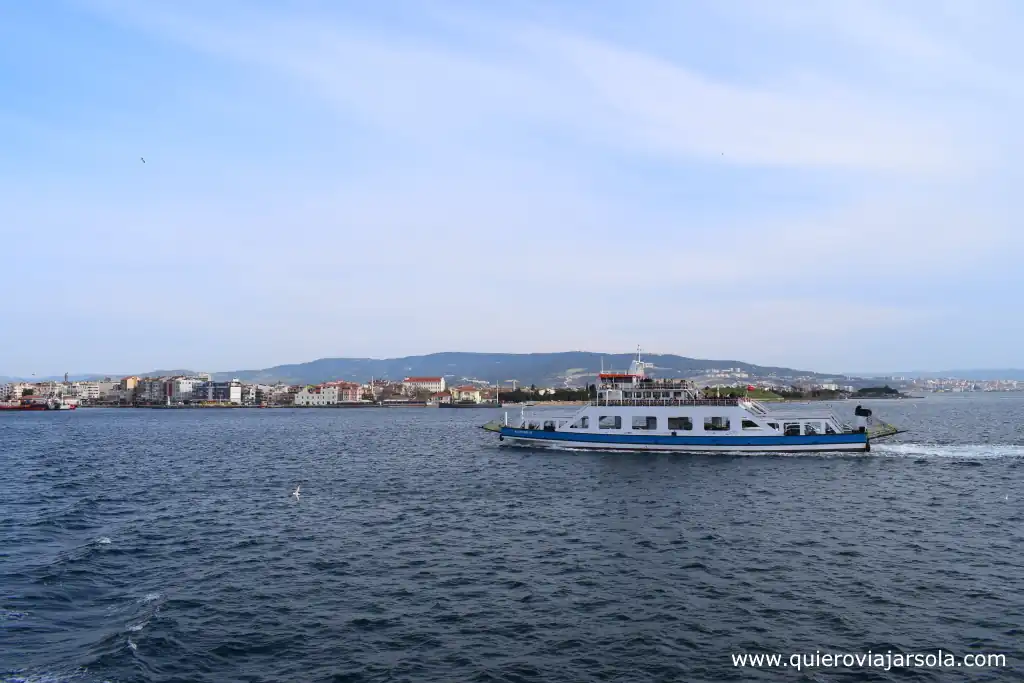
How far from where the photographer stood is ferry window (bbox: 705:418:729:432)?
218ft

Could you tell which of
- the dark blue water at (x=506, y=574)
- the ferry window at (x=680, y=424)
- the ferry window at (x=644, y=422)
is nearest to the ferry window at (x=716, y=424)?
the ferry window at (x=680, y=424)

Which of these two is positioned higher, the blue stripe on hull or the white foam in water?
the blue stripe on hull

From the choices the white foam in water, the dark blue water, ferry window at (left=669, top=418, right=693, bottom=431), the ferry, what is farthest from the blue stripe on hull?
the dark blue water

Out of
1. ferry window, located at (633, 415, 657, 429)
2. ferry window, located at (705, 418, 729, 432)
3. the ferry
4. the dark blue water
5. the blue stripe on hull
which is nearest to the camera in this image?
the dark blue water

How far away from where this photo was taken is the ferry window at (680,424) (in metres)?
66.9

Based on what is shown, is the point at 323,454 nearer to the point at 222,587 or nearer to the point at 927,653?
the point at 222,587

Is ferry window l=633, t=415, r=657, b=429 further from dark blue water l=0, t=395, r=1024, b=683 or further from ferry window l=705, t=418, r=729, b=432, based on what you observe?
dark blue water l=0, t=395, r=1024, b=683

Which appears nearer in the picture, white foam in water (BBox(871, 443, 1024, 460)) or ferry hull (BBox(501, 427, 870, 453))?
white foam in water (BBox(871, 443, 1024, 460))

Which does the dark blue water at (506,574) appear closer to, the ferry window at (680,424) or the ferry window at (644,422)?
the ferry window at (680,424)

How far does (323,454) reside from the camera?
244 feet

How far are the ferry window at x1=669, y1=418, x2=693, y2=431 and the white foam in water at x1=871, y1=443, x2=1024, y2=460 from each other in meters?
18.1

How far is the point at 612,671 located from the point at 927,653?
9091 millimetres

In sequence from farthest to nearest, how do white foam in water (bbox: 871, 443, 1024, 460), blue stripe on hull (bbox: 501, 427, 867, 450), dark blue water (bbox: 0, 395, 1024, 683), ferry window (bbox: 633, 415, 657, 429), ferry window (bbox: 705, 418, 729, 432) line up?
ferry window (bbox: 633, 415, 657, 429)
ferry window (bbox: 705, 418, 729, 432)
blue stripe on hull (bbox: 501, 427, 867, 450)
white foam in water (bbox: 871, 443, 1024, 460)
dark blue water (bbox: 0, 395, 1024, 683)

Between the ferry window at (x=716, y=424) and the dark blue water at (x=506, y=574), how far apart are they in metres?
12.6
